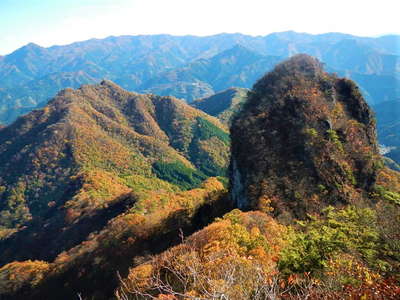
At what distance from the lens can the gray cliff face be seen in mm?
54597

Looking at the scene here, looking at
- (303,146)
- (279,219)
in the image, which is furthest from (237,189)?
(279,219)

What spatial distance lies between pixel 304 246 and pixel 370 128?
177 ft

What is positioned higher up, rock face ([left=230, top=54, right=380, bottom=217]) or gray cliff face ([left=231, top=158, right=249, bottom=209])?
rock face ([left=230, top=54, right=380, bottom=217])

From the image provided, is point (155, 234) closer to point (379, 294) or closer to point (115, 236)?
point (115, 236)

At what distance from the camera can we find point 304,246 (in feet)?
81.3

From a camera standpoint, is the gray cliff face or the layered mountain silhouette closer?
the layered mountain silhouette

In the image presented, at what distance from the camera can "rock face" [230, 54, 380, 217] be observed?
164ft

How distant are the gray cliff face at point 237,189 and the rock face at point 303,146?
19 cm

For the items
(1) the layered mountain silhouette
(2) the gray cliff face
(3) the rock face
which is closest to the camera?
(1) the layered mountain silhouette

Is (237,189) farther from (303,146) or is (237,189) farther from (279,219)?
(279,219)

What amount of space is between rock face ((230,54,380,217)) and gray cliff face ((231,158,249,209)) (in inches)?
7.6

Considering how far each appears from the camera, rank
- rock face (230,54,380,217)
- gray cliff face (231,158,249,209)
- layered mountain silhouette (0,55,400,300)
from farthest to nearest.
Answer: gray cliff face (231,158,249,209), rock face (230,54,380,217), layered mountain silhouette (0,55,400,300)

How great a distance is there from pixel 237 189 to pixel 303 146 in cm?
1482

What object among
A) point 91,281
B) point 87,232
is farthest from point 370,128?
point 87,232
